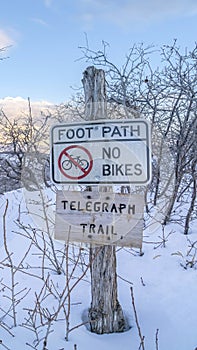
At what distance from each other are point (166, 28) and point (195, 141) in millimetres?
1102

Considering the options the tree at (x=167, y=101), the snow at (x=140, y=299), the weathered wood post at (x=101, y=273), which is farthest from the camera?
the tree at (x=167, y=101)

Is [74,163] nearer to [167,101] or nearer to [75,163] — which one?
[75,163]

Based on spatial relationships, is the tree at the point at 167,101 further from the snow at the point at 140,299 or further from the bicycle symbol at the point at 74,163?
the bicycle symbol at the point at 74,163

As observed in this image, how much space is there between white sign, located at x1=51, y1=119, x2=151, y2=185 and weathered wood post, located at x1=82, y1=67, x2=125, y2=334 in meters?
0.22

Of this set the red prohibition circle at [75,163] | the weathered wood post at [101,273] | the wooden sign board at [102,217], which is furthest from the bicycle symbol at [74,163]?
the weathered wood post at [101,273]

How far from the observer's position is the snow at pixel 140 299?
71.1 inches

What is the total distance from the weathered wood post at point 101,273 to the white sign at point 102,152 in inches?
8.7

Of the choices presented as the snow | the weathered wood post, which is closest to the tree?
the snow

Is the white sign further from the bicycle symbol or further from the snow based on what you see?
the snow

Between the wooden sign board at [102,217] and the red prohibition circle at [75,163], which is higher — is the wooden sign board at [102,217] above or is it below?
below

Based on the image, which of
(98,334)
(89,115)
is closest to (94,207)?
(89,115)

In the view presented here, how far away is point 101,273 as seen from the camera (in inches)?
69.6

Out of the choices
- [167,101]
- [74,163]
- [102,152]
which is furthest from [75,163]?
[167,101]

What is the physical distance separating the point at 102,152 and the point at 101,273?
0.72 metres
